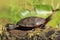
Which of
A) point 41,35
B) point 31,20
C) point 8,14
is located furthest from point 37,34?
point 8,14

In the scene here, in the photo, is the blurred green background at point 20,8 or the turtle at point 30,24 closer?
the turtle at point 30,24

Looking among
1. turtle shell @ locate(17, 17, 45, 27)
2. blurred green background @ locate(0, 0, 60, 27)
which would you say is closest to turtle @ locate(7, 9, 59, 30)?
turtle shell @ locate(17, 17, 45, 27)

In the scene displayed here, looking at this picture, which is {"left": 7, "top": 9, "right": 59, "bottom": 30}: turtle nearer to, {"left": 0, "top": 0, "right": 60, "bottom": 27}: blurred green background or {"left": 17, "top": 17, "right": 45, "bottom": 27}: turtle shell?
{"left": 17, "top": 17, "right": 45, "bottom": 27}: turtle shell

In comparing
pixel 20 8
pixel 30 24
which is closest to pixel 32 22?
pixel 30 24

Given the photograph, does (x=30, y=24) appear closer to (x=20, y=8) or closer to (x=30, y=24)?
(x=30, y=24)

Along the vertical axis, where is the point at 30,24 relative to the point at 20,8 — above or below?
below

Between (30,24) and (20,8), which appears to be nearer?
(30,24)

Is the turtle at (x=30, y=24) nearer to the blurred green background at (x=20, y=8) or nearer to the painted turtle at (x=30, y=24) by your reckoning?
the painted turtle at (x=30, y=24)

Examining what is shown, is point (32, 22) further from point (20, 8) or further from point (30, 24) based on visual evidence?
point (20, 8)

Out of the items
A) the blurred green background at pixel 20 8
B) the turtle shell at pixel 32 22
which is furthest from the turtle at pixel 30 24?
the blurred green background at pixel 20 8

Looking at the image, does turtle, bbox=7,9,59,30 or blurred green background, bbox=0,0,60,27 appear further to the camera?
blurred green background, bbox=0,0,60,27

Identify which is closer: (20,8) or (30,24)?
(30,24)

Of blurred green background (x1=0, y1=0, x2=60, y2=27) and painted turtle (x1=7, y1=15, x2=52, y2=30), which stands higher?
blurred green background (x1=0, y1=0, x2=60, y2=27)

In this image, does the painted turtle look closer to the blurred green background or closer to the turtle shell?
the turtle shell
